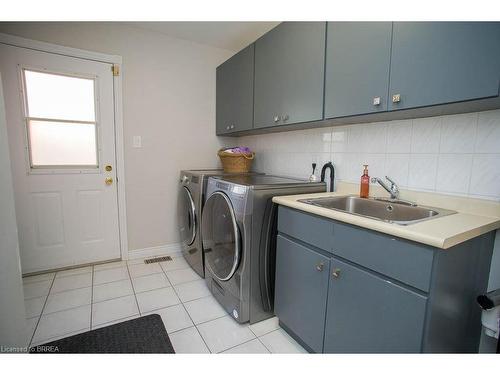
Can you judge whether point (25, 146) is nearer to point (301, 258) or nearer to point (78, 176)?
point (78, 176)

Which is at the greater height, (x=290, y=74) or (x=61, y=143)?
(x=290, y=74)

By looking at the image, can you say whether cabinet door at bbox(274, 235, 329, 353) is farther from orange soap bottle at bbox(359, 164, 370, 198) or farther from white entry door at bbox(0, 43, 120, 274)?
white entry door at bbox(0, 43, 120, 274)

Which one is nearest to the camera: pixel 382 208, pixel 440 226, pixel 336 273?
pixel 440 226

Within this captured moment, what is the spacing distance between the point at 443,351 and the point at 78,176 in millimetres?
2891

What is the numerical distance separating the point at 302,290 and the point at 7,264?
1.37 meters

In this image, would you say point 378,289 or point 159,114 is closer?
point 378,289

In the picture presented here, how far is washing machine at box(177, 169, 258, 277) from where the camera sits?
2.23 m

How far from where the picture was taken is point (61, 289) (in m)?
2.09

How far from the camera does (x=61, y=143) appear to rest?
2324 millimetres

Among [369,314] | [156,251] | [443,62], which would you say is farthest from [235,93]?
[369,314]

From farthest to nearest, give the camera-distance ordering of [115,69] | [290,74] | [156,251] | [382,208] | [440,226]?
[156,251]
[115,69]
[290,74]
[382,208]
[440,226]

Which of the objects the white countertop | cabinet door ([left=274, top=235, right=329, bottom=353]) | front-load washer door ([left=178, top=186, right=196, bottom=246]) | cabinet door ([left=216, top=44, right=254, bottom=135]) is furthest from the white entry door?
the white countertop

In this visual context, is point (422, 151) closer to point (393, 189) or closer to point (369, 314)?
point (393, 189)
